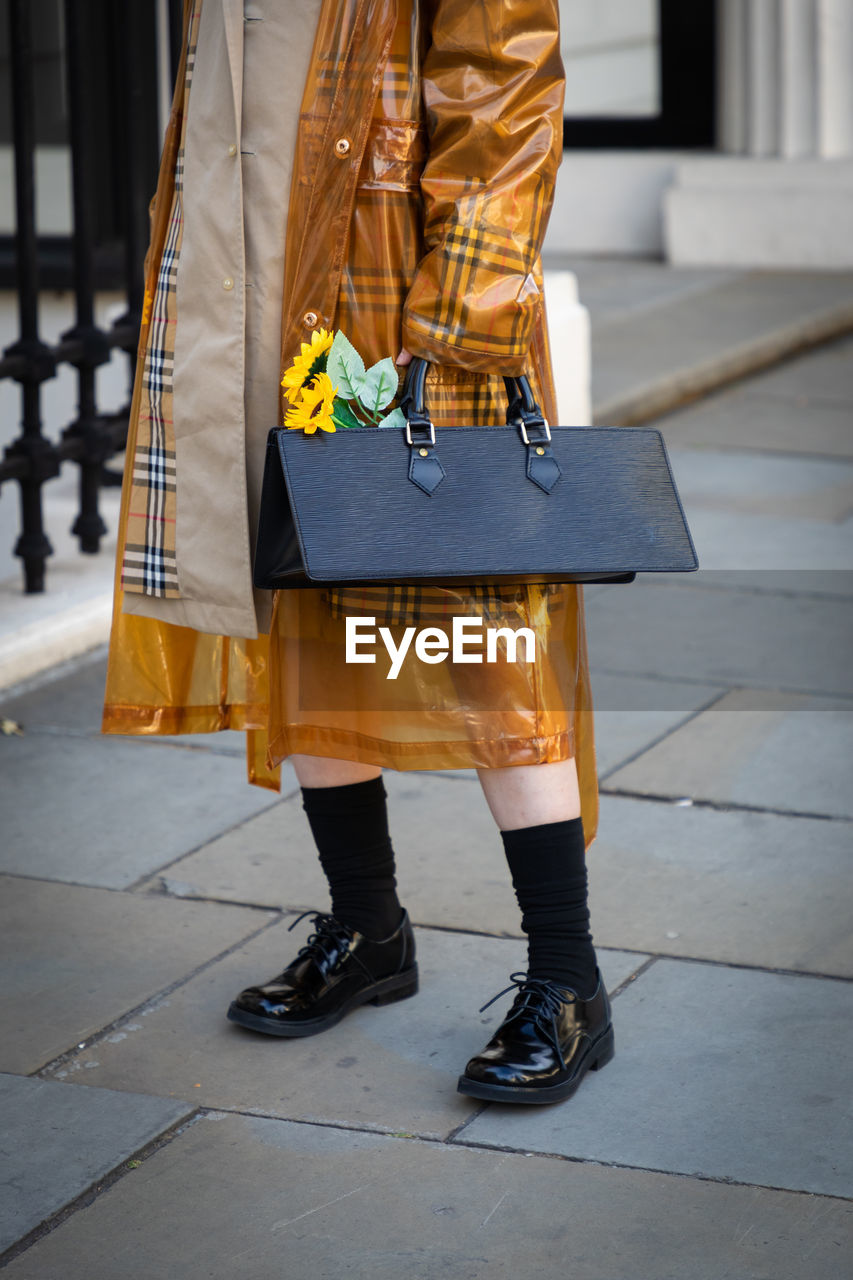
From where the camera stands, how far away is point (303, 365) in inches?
98.7

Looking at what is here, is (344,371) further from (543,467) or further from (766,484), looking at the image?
(766,484)

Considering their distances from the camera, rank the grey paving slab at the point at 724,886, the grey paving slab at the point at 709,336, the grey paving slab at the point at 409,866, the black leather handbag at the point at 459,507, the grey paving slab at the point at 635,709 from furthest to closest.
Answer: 1. the grey paving slab at the point at 709,336
2. the grey paving slab at the point at 635,709
3. the grey paving slab at the point at 409,866
4. the grey paving slab at the point at 724,886
5. the black leather handbag at the point at 459,507

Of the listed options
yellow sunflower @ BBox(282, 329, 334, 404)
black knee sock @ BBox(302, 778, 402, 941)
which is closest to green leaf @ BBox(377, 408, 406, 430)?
yellow sunflower @ BBox(282, 329, 334, 404)

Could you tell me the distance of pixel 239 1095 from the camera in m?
2.72

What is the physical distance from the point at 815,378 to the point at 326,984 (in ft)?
20.7

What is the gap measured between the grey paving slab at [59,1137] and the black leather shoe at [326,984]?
0.81 feet

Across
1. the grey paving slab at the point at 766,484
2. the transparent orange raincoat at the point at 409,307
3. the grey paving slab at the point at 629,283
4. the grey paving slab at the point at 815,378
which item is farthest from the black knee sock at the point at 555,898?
the grey paving slab at the point at 629,283

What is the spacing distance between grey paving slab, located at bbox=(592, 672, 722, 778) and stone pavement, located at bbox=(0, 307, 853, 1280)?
1 cm

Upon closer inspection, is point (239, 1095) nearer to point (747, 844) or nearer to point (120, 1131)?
point (120, 1131)

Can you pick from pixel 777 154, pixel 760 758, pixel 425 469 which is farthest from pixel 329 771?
pixel 777 154

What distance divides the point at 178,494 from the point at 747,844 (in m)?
1.57

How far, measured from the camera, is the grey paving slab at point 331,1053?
2.70 m

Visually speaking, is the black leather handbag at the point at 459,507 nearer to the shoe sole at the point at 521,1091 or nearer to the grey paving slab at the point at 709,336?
the shoe sole at the point at 521,1091

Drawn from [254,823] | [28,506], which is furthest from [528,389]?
[28,506]
